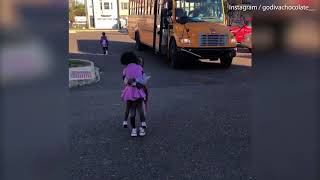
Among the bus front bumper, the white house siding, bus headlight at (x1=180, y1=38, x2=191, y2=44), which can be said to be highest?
the white house siding

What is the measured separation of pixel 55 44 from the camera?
1.26 m

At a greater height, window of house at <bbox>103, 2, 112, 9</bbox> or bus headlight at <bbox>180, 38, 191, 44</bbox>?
window of house at <bbox>103, 2, 112, 9</bbox>

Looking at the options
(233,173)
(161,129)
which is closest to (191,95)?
(161,129)

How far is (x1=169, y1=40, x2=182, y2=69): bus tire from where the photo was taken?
47.9 feet

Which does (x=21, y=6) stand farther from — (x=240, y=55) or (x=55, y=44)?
(x=240, y=55)

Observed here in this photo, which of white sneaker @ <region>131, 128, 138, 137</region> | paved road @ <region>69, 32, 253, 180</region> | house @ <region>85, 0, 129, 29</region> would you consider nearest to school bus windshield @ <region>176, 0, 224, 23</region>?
paved road @ <region>69, 32, 253, 180</region>

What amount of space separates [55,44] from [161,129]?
18.6 ft

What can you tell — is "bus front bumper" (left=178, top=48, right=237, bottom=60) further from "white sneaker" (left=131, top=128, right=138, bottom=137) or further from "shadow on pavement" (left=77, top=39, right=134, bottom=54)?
"shadow on pavement" (left=77, top=39, right=134, bottom=54)

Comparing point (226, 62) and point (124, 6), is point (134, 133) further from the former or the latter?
point (124, 6)

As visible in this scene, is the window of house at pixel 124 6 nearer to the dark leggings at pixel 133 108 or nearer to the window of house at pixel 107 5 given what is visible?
the window of house at pixel 107 5

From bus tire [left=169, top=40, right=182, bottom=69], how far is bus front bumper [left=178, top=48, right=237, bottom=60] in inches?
14.0

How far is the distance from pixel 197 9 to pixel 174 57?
5.67 ft

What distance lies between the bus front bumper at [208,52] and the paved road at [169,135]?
252 cm

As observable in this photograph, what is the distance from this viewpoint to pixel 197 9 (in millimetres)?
14578
